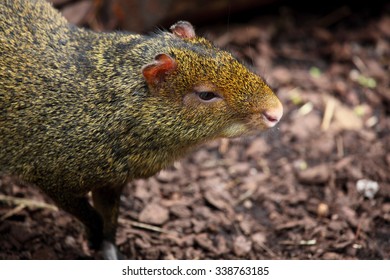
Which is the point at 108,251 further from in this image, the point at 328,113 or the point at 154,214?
the point at 328,113

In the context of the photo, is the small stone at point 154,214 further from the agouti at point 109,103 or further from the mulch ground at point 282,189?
the agouti at point 109,103

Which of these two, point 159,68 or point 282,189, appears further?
point 282,189

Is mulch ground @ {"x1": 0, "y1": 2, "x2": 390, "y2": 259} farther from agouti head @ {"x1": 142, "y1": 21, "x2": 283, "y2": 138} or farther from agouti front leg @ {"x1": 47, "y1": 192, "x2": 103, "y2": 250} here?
agouti head @ {"x1": 142, "y1": 21, "x2": 283, "y2": 138}

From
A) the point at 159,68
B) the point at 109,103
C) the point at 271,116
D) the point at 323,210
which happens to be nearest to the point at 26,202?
the point at 109,103

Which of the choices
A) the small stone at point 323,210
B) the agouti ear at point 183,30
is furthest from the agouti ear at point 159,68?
the small stone at point 323,210

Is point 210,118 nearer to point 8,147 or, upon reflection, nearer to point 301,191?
point 8,147

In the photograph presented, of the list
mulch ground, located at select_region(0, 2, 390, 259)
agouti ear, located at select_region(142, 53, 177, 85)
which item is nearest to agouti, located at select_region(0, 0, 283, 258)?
agouti ear, located at select_region(142, 53, 177, 85)

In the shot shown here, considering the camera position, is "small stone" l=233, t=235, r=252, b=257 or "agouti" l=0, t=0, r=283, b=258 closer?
"agouti" l=0, t=0, r=283, b=258
